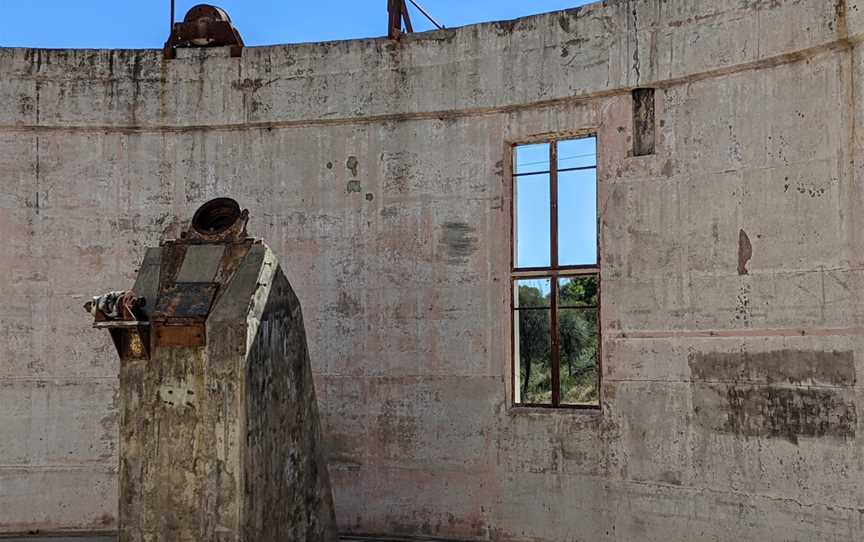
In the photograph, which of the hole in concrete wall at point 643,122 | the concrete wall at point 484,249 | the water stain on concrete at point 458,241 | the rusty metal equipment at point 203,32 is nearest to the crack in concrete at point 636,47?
the concrete wall at point 484,249

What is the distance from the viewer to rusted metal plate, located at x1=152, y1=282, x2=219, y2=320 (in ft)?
19.9

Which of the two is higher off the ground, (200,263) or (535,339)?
(200,263)

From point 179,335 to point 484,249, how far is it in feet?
10.3

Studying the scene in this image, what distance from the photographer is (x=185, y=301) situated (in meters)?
6.16

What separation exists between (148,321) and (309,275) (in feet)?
9.48

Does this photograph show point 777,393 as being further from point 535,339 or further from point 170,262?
point 535,339

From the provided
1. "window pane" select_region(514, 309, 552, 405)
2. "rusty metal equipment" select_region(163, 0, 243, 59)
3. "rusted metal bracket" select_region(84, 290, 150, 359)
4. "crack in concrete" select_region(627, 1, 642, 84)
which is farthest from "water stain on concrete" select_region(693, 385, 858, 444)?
"window pane" select_region(514, 309, 552, 405)

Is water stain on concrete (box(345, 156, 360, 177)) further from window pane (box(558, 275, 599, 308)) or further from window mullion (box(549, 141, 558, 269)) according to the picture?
window pane (box(558, 275, 599, 308))

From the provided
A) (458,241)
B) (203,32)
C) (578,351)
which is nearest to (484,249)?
(458,241)

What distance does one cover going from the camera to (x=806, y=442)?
6637 millimetres

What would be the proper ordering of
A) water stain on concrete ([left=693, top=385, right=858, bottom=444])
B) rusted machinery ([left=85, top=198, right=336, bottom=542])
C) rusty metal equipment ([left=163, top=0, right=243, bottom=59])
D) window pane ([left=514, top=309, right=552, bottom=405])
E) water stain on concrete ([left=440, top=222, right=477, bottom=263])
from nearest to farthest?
1. rusted machinery ([left=85, top=198, right=336, bottom=542])
2. water stain on concrete ([left=693, top=385, right=858, bottom=444])
3. water stain on concrete ([left=440, top=222, right=477, bottom=263])
4. rusty metal equipment ([left=163, top=0, right=243, bottom=59])
5. window pane ([left=514, top=309, right=552, bottom=405])

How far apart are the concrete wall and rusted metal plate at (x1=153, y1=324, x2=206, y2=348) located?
2.78 metres

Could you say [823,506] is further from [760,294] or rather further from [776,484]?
[760,294]

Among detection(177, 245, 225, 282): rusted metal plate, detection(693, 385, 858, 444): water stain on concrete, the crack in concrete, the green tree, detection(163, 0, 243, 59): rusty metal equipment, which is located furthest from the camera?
the green tree
